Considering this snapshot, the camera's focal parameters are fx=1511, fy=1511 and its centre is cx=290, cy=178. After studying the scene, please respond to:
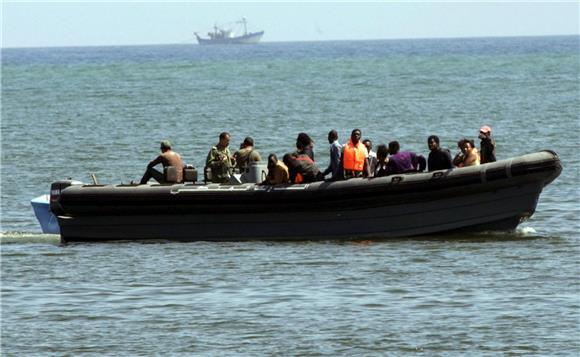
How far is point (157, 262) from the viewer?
18516 mm

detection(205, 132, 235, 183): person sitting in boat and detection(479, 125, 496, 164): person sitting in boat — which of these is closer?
detection(479, 125, 496, 164): person sitting in boat

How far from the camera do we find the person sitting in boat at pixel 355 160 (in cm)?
1944

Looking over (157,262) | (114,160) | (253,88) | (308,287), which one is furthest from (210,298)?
(253,88)

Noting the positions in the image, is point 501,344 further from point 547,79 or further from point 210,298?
point 547,79

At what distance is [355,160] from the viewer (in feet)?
63.8

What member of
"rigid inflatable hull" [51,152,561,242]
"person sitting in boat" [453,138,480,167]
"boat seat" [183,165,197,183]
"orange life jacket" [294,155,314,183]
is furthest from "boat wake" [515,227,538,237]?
"boat seat" [183,165,197,183]

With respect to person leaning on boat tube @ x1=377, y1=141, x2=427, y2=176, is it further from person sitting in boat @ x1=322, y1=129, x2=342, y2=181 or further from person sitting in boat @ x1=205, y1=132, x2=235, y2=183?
person sitting in boat @ x1=205, y1=132, x2=235, y2=183

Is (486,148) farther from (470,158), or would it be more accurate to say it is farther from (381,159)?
(381,159)

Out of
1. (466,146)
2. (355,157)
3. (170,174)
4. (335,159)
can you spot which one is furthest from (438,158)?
(170,174)

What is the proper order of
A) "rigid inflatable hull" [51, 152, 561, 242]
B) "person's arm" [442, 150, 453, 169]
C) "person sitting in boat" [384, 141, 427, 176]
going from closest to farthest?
1. "rigid inflatable hull" [51, 152, 561, 242]
2. "person's arm" [442, 150, 453, 169]
3. "person sitting in boat" [384, 141, 427, 176]

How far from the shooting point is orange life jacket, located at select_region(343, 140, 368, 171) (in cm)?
1944

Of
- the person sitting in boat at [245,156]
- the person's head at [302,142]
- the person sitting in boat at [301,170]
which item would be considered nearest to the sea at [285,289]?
the person sitting in boat at [301,170]

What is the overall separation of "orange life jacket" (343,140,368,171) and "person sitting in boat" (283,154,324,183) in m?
0.43

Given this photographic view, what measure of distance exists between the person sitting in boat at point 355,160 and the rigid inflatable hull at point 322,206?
36cm
